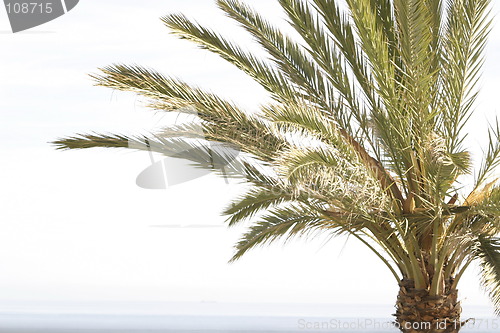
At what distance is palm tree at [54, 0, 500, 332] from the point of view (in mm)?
7836

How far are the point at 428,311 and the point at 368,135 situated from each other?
7.72ft

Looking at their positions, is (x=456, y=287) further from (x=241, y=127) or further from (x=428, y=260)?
(x=241, y=127)

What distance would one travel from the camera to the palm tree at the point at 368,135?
7836 millimetres

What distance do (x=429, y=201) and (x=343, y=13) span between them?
8.41ft

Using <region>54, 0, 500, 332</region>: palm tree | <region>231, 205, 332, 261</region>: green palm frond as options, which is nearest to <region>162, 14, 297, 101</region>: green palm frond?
<region>54, 0, 500, 332</region>: palm tree

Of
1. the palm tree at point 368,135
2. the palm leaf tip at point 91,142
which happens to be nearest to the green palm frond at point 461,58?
the palm tree at point 368,135

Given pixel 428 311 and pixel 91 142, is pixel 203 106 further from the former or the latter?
pixel 428 311

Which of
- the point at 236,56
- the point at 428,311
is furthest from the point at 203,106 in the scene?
A: the point at 428,311

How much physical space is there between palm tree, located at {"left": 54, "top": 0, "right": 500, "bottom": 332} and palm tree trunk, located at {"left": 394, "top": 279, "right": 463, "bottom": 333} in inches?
0.7

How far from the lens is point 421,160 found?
27.3 feet

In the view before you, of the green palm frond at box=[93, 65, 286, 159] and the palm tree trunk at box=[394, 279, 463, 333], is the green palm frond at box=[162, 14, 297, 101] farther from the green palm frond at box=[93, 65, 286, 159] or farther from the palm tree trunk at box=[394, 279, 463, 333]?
the palm tree trunk at box=[394, 279, 463, 333]

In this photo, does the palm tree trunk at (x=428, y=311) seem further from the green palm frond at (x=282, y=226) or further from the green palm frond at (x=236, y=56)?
the green palm frond at (x=236, y=56)

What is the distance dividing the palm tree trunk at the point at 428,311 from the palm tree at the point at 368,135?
0.06 ft

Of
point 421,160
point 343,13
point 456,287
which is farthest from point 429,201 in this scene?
point 343,13
